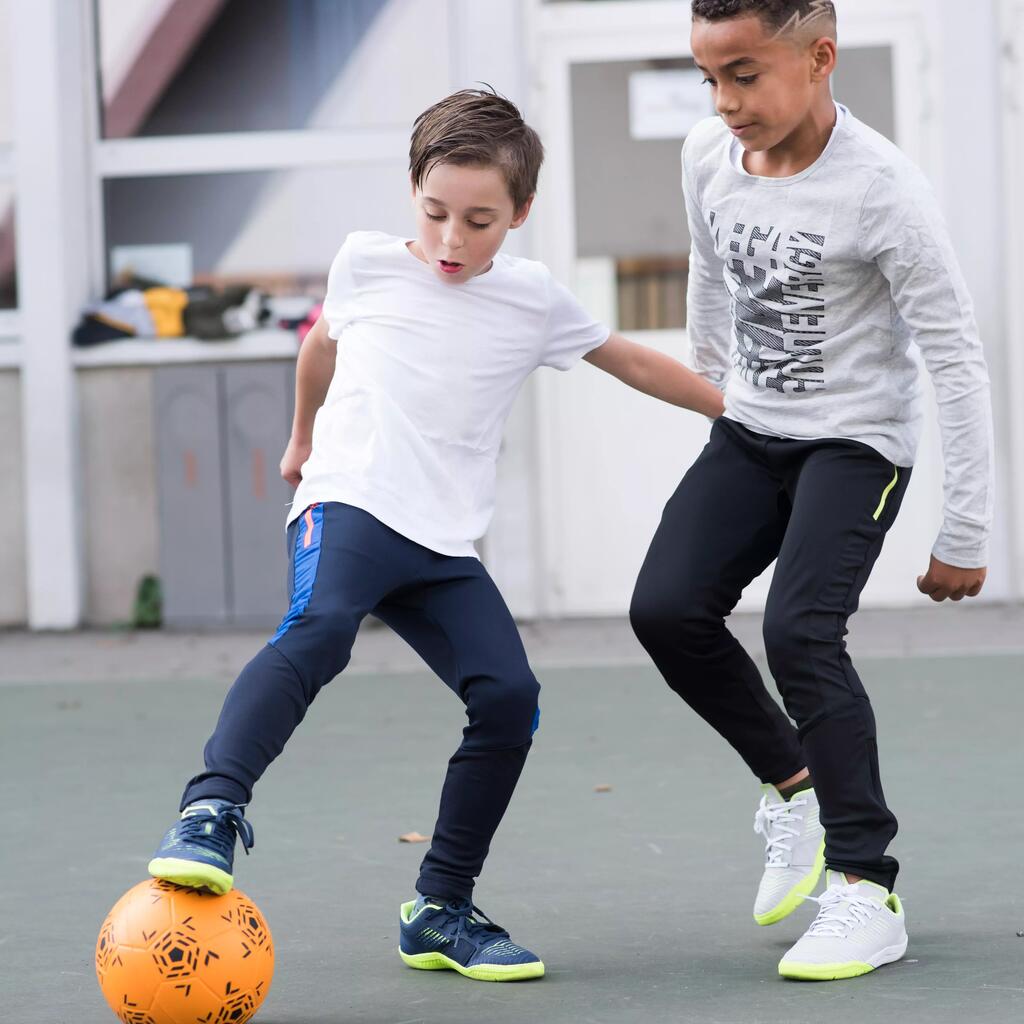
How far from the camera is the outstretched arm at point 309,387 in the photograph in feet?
11.5

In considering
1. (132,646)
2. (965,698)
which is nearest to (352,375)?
(965,698)

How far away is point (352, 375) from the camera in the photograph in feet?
10.8

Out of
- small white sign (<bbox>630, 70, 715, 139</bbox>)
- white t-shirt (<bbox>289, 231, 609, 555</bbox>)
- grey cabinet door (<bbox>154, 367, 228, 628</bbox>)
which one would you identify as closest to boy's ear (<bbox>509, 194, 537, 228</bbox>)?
white t-shirt (<bbox>289, 231, 609, 555</bbox>)

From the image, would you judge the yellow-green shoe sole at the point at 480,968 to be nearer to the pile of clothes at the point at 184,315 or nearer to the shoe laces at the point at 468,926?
the shoe laces at the point at 468,926

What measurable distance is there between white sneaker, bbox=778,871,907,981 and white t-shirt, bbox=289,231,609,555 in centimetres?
88

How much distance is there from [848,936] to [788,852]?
32 centimetres

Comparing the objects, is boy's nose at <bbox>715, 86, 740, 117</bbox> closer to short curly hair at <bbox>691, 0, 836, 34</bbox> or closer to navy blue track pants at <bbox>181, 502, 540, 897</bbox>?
short curly hair at <bbox>691, 0, 836, 34</bbox>

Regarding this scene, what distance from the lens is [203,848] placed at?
266 cm

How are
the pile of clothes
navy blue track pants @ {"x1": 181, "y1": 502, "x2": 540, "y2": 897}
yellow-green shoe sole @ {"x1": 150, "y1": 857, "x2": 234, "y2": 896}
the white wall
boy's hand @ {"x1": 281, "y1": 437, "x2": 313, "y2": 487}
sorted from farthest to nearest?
the white wall, the pile of clothes, boy's hand @ {"x1": 281, "y1": 437, "x2": 313, "y2": 487}, navy blue track pants @ {"x1": 181, "y1": 502, "x2": 540, "y2": 897}, yellow-green shoe sole @ {"x1": 150, "y1": 857, "x2": 234, "y2": 896}

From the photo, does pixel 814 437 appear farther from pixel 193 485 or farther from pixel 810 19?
pixel 193 485

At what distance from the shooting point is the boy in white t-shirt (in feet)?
10.3

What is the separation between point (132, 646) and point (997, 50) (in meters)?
4.47

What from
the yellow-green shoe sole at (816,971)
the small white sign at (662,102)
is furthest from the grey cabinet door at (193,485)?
the yellow-green shoe sole at (816,971)

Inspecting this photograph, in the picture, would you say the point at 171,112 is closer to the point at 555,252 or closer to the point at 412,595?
the point at 555,252
